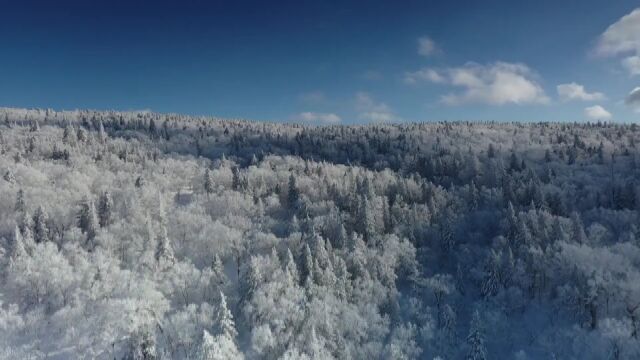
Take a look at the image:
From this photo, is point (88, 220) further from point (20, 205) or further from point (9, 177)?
point (9, 177)

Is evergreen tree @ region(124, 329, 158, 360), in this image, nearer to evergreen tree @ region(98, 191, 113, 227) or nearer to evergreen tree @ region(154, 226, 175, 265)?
evergreen tree @ region(154, 226, 175, 265)

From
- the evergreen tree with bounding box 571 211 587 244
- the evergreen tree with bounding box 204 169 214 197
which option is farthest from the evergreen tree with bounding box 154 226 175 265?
the evergreen tree with bounding box 571 211 587 244

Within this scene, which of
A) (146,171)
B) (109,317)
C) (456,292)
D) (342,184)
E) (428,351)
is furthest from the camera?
(146,171)

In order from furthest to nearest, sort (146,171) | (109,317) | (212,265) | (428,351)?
1. (146,171)
2. (212,265)
3. (428,351)
4. (109,317)

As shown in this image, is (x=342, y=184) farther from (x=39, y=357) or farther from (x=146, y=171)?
(x=39, y=357)

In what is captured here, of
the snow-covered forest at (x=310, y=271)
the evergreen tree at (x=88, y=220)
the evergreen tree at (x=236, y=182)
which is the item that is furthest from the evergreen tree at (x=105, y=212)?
the evergreen tree at (x=236, y=182)

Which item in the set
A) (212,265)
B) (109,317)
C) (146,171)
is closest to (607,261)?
(212,265)

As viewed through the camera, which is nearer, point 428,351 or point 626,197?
point 428,351

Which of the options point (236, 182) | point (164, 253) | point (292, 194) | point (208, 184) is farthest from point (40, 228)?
point (292, 194)

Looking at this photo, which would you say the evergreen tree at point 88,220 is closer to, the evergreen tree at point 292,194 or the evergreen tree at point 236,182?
the evergreen tree at point 236,182
